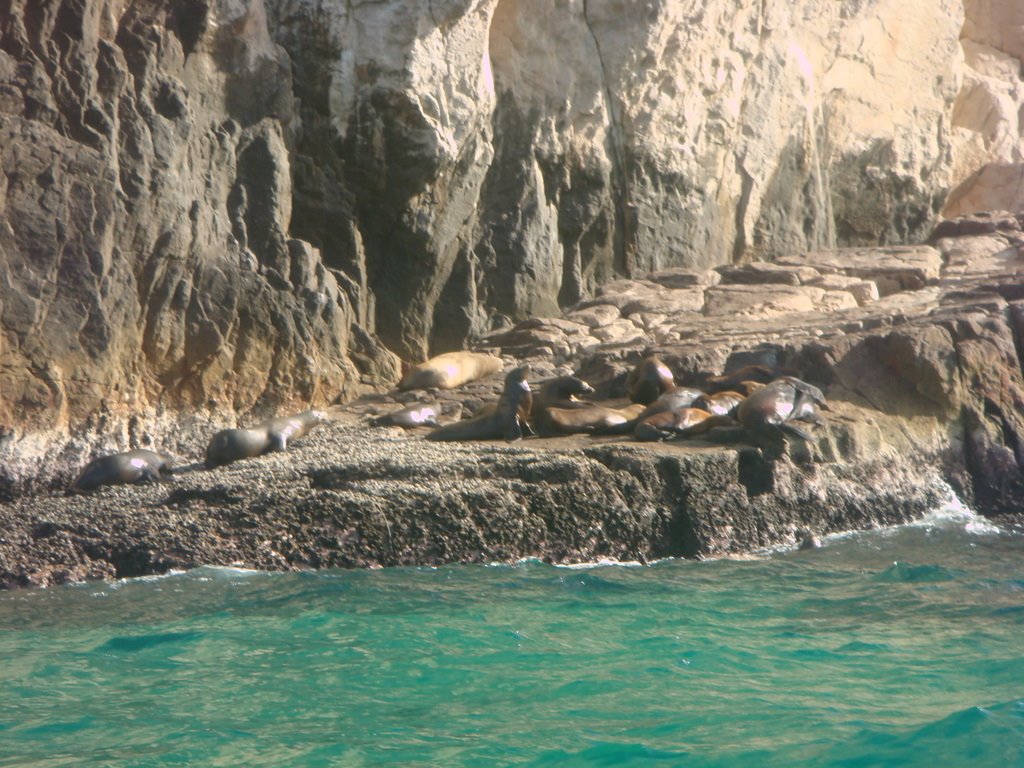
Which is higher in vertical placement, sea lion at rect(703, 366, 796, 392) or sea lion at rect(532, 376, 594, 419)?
sea lion at rect(703, 366, 796, 392)

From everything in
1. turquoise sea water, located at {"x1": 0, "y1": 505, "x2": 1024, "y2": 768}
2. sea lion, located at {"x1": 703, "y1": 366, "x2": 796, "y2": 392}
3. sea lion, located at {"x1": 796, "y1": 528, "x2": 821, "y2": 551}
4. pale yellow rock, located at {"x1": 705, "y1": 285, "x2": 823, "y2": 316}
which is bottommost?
turquoise sea water, located at {"x1": 0, "y1": 505, "x2": 1024, "y2": 768}

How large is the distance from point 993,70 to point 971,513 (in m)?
13.9

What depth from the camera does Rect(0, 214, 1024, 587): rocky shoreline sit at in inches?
309

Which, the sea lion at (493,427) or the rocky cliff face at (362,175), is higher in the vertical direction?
the rocky cliff face at (362,175)

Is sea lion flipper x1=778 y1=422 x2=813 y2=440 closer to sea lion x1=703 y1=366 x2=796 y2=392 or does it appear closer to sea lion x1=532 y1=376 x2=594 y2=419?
sea lion x1=703 y1=366 x2=796 y2=392

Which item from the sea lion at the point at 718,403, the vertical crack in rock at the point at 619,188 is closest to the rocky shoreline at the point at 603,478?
the sea lion at the point at 718,403

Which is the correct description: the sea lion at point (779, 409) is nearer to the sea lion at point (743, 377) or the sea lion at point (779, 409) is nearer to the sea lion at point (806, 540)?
the sea lion at point (743, 377)

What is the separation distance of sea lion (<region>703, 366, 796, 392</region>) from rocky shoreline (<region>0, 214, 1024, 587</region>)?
373mm

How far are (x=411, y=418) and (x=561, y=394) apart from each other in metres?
1.18

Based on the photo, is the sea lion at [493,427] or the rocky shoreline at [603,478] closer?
the rocky shoreline at [603,478]

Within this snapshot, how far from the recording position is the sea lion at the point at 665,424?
9148 mm

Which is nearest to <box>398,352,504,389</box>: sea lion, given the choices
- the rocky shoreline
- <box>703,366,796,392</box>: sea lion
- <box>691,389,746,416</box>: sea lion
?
the rocky shoreline

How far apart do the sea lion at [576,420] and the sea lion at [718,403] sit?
50 cm

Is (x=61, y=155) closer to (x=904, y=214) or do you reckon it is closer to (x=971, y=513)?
(x=971, y=513)
